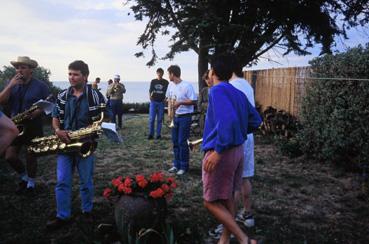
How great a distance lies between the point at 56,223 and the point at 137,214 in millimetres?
1208

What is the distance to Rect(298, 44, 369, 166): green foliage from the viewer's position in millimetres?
7008

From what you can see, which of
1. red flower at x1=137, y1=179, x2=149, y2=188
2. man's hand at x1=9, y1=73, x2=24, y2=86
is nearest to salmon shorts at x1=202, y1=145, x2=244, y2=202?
red flower at x1=137, y1=179, x2=149, y2=188

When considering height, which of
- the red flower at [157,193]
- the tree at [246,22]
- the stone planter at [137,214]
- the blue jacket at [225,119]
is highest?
the tree at [246,22]

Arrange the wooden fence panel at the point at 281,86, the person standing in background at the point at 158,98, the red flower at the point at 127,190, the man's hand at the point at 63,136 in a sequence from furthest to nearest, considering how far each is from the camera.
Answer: the person standing in background at the point at 158,98 < the wooden fence panel at the point at 281,86 < the man's hand at the point at 63,136 < the red flower at the point at 127,190

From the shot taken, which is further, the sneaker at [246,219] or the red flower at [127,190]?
the sneaker at [246,219]

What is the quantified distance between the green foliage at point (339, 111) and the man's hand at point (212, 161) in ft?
14.6

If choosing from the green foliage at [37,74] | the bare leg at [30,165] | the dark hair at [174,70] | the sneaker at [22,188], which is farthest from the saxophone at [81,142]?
the green foliage at [37,74]

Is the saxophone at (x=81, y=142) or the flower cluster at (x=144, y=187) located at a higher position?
the saxophone at (x=81, y=142)

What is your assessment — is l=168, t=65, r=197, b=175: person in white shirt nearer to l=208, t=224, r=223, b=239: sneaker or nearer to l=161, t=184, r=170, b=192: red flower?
l=208, t=224, r=223, b=239: sneaker

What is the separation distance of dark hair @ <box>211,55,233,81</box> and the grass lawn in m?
1.65

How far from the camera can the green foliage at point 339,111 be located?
7.01 meters

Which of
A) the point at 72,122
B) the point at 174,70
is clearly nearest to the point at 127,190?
the point at 72,122

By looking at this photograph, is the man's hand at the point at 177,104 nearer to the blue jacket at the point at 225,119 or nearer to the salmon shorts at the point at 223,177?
the blue jacket at the point at 225,119

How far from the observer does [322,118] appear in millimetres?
8148
